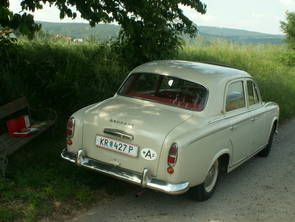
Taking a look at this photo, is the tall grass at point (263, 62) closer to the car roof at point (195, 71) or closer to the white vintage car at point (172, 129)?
the car roof at point (195, 71)

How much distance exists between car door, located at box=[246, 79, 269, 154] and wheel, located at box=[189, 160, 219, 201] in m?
1.25

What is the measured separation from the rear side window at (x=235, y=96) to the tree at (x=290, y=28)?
19448mm

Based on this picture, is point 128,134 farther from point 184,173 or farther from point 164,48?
point 164,48

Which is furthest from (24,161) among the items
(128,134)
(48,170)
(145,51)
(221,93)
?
(145,51)

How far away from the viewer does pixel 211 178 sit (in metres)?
5.34

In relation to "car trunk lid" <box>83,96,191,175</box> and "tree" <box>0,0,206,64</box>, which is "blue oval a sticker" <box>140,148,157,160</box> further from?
"tree" <box>0,0,206,64</box>

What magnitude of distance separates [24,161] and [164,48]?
12.9 ft

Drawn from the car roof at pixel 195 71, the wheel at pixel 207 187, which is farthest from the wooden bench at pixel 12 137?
the wheel at pixel 207 187

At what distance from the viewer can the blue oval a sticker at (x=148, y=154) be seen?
447cm

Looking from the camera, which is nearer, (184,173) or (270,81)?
(184,173)

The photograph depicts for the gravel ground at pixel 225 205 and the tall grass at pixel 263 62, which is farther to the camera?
the tall grass at pixel 263 62

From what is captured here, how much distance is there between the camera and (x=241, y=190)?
5.74 meters

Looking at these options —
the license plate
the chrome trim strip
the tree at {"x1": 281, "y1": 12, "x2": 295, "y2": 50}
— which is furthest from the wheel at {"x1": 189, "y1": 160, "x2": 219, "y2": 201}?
the tree at {"x1": 281, "y1": 12, "x2": 295, "y2": 50}

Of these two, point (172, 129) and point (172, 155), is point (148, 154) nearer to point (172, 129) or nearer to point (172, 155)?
point (172, 155)
